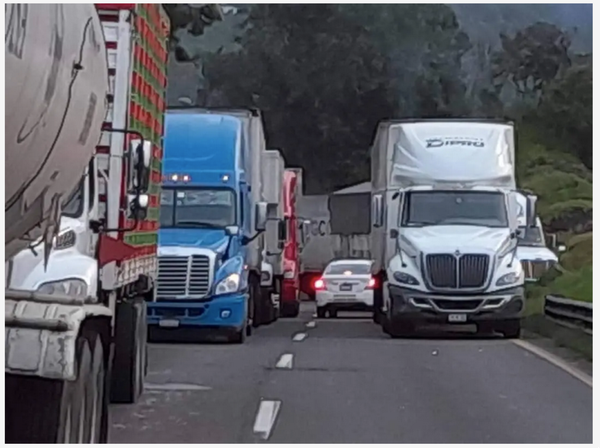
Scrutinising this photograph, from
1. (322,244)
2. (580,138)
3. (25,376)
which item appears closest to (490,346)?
(25,376)

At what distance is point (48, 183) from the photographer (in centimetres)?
742

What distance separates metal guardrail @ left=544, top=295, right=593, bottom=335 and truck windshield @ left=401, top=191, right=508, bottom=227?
1737mm

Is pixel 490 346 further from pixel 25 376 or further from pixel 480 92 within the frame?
pixel 480 92

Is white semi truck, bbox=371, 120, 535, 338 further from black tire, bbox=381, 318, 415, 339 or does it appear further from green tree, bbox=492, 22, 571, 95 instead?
green tree, bbox=492, 22, 571, 95

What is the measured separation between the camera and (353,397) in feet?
48.0

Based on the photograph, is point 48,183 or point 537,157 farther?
point 537,157

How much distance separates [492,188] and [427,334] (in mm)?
2992

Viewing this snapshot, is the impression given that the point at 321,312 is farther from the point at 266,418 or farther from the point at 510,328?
the point at 266,418

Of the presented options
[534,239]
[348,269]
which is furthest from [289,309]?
[534,239]

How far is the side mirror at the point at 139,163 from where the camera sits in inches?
420

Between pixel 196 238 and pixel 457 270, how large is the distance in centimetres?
471

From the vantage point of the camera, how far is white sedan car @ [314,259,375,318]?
3344 centimetres

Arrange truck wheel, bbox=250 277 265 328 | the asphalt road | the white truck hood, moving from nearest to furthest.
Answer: the asphalt road, the white truck hood, truck wheel, bbox=250 277 265 328

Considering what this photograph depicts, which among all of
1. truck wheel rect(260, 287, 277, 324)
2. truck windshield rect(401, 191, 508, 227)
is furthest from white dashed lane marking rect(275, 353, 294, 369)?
truck wheel rect(260, 287, 277, 324)
